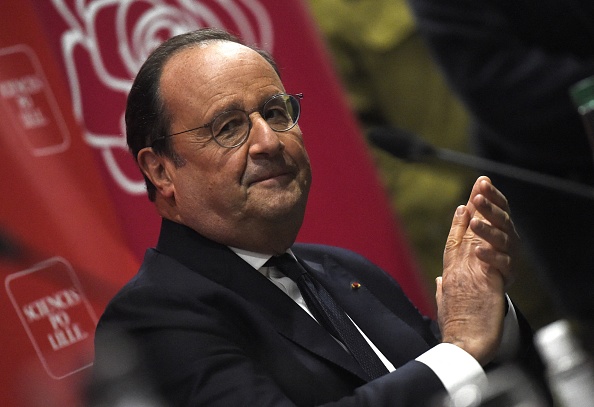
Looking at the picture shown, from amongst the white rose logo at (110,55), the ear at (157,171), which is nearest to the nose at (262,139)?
the ear at (157,171)

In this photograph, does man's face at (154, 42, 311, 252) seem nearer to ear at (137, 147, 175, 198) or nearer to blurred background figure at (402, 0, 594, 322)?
ear at (137, 147, 175, 198)

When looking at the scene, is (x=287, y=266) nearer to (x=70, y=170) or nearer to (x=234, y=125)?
(x=234, y=125)

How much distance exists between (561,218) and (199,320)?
181 centimetres

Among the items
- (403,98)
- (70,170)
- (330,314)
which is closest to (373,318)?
(330,314)

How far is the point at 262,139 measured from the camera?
204 cm

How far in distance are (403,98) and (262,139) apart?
2201mm

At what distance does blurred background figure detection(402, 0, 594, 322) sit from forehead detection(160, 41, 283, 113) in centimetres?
132

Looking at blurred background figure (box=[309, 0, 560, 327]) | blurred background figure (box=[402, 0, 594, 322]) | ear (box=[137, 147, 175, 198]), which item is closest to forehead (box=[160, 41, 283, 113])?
ear (box=[137, 147, 175, 198])

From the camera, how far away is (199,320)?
6.34ft

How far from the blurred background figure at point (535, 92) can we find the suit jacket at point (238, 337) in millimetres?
1261

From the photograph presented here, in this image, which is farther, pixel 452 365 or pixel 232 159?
pixel 232 159

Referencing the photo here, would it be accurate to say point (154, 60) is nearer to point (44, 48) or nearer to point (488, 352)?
point (44, 48)

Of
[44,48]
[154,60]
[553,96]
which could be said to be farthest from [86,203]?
[553,96]

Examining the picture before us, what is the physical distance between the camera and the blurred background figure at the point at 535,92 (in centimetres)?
323
